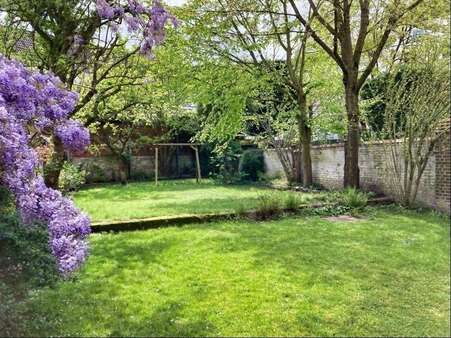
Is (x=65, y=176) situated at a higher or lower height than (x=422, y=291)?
higher

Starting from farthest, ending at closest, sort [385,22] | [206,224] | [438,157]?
[385,22], [438,157], [206,224]

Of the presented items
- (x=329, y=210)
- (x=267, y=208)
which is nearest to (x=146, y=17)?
(x=267, y=208)

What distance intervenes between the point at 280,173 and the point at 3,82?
44.9ft

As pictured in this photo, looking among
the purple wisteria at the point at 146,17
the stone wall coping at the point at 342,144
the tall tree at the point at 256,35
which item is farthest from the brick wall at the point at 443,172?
the purple wisteria at the point at 146,17

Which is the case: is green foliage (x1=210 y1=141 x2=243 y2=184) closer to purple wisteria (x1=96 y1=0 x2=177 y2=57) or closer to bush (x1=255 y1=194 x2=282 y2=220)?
bush (x1=255 y1=194 x2=282 y2=220)

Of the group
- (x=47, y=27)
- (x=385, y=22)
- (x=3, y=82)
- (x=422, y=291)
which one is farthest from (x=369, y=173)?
(x=3, y=82)

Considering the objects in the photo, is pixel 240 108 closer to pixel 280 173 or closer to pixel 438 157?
pixel 438 157

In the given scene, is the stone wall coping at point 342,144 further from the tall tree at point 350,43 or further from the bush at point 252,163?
the bush at point 252,163

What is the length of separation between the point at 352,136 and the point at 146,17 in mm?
7046

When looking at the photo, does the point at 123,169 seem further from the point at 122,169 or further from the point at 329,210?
the point at 329,210

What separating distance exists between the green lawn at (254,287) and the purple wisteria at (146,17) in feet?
7.64

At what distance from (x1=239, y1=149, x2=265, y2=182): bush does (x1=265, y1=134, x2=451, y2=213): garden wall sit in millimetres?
→ 691

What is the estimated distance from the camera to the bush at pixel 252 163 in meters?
17.0

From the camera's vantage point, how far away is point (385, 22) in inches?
388
